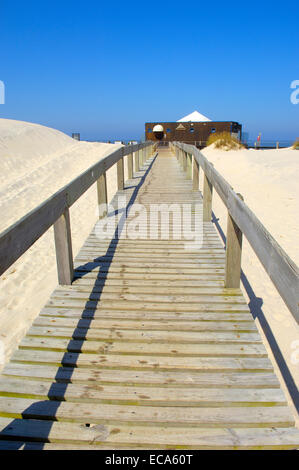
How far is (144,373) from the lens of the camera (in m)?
2.63

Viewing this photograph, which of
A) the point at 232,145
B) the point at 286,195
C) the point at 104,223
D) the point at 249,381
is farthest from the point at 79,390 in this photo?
the point at 232,145

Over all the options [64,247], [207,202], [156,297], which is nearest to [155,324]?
[156,297]

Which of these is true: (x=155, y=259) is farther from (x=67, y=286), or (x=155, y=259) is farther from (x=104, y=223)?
(x=104, y=223)

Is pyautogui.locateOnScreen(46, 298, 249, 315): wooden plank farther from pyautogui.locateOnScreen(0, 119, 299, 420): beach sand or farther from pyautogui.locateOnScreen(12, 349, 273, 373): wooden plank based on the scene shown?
pyautogui.locateOnScreen(0, 119, 299, 420): beach sand

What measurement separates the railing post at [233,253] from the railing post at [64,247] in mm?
1730

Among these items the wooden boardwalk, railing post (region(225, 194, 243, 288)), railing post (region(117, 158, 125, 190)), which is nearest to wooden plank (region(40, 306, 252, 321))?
the wooden boardwalk

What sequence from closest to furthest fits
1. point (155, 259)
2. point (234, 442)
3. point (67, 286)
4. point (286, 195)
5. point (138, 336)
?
point (234, 442) < point (138, 336) < point (67, 286) < point (155, 259) < point (286, 195)

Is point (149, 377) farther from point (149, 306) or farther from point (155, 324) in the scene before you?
point (149, 306)

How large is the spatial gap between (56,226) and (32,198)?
1008cm

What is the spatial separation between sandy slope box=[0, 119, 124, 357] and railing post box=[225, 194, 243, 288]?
268cm

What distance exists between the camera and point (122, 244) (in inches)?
209

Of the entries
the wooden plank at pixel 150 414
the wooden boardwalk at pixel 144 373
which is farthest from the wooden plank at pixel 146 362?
the wooden plank at pixel 150 414

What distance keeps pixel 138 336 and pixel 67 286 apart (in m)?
1.27

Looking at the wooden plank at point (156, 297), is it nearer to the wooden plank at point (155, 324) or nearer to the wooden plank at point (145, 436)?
the wooden plank at point (155, 324)
